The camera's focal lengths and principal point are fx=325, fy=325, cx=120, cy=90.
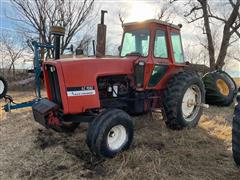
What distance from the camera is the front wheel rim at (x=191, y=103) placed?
6.48 metres

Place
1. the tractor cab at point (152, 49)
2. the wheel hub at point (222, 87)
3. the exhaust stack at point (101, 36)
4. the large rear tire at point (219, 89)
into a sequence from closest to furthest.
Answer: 1. the tractor cab at point (152, 49)
2. the exhaust stack at point (101, 36)
3. the large rear tire at point (219, 89)
4. the wheel hub at point (222, 87)

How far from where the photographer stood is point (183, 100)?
6379 mm

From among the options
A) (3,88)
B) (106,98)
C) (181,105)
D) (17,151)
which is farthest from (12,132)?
(181,105)

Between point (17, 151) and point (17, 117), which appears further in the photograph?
point (17, 117)

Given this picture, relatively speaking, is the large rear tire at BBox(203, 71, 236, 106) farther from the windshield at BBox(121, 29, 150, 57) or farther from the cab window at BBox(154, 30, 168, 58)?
the windshield at BBox(121, 29, 150, 57)

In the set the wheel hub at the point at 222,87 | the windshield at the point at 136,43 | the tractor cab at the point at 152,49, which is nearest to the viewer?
the tractor cab at the point at 152,49

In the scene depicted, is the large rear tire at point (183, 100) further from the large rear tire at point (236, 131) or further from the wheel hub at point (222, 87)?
the wheel hub at point (222, 87)

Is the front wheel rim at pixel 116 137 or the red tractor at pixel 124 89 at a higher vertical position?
the red tractor at pixel 124 89

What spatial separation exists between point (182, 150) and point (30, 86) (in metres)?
12.6

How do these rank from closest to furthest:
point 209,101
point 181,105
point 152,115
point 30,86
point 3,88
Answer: point 181,105 → point 152,115 → point 3,88 → point 209,101 → point 30,86

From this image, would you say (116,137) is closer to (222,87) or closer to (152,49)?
(152,49)

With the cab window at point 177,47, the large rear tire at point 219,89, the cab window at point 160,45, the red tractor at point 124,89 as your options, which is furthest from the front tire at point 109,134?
the large rear tire at point 219,89

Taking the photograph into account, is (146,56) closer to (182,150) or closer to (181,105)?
(181,105)

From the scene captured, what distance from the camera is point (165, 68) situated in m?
6.16
